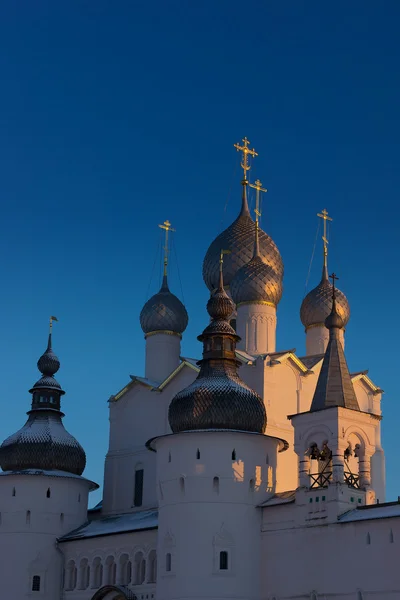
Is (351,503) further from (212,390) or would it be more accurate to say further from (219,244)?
(219,244)

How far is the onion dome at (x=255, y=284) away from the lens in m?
A: 29.8

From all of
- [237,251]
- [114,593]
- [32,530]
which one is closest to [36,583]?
[32,530]

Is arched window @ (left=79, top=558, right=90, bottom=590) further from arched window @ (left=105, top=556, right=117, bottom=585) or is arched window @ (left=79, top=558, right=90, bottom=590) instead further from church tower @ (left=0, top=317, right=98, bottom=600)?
arched window @ (left=105, top=556, right=117, bottom=585)

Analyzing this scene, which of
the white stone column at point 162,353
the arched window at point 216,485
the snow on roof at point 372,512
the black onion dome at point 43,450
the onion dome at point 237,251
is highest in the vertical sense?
the onion dome at point 237,251

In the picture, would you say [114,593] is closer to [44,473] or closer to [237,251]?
[44,473]

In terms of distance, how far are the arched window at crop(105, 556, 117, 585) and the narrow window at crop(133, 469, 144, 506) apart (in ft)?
8.95

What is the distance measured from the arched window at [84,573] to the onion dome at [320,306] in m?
9.29

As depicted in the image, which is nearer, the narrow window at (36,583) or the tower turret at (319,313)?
the narrow window at (36,583)

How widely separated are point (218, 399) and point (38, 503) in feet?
24.5

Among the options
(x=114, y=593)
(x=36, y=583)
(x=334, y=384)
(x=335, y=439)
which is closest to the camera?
(x=335, y=439)

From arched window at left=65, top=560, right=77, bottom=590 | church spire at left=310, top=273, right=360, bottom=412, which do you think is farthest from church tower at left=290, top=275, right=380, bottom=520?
arched window at left=65, top=560, right=77, bottom=590

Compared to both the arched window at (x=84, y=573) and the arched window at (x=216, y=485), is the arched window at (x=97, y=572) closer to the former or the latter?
the arched window at (x=84, y=573)

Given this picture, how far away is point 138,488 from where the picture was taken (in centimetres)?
3012

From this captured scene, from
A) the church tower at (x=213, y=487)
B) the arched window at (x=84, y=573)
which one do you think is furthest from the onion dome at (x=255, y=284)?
the arched window at (x=84, y=573)
